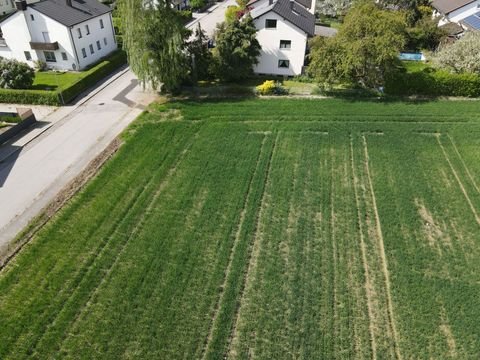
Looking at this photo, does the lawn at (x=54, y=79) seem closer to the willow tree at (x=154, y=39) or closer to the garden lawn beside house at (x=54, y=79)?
the garden lawn beside house at (x=54, y=79)

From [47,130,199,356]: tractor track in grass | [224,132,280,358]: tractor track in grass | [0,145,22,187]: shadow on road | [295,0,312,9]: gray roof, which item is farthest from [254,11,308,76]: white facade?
[0,145,22,187]: shadow on road

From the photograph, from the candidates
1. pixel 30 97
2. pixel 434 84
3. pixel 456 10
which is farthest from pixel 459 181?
pixel 456 10

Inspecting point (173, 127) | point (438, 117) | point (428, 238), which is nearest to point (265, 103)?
point (173, 127)

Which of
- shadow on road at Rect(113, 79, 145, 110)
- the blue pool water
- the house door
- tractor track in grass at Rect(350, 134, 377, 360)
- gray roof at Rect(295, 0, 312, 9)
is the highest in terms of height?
gray roof at Rect(295, 0, 312, 9)

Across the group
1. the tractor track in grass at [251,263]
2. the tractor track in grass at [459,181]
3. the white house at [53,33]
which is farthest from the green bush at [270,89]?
the white house at [53,33]

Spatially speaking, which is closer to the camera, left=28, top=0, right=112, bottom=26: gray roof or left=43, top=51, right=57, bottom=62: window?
Answer: left=28, top=0, right=112, bottom=26: gray roof

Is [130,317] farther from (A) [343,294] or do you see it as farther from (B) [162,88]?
(B) [162,88]

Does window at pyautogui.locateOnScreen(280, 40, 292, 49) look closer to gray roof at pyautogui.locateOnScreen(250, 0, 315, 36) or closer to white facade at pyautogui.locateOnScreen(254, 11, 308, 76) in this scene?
white facade at pyautogui.locateOnScreen(254, 11, 308, 76)
